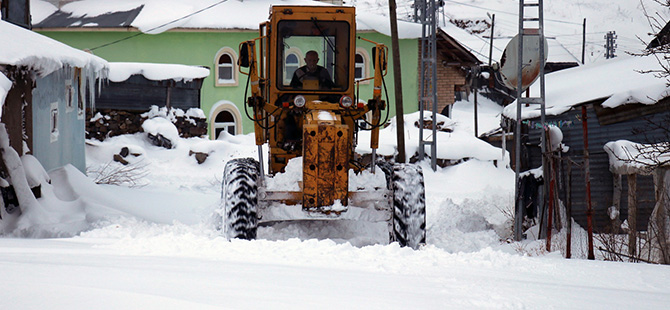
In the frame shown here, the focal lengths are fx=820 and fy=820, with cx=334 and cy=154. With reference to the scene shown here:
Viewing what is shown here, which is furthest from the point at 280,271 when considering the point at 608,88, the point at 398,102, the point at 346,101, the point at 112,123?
the point at 112,123

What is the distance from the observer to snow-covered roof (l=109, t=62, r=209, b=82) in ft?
74.7

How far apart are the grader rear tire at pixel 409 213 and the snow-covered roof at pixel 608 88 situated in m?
3.94

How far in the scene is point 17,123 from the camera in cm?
1102

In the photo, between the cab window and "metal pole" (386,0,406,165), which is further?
"metal pole" (386,0,406,165)

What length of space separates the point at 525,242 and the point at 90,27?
74.9ft

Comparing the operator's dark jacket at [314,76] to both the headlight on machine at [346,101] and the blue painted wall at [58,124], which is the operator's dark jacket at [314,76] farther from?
the blue painted wall at [58,124]

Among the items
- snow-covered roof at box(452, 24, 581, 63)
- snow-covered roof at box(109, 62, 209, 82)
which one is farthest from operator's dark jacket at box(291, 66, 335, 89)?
snow-covered roof at box(452, 24, 581, 63)

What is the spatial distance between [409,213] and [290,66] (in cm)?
235

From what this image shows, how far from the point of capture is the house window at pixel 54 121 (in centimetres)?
1309

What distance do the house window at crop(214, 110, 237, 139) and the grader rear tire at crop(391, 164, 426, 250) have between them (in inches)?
932

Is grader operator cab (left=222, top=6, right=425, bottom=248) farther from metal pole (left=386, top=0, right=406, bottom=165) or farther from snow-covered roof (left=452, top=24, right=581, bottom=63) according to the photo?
snow-covered roof (left=452, top=24, right=581, bottom=63)

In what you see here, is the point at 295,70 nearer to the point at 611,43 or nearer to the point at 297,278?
the point at 297,278

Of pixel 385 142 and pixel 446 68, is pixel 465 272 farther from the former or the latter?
pixel 446 68

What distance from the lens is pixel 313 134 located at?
822 cm
